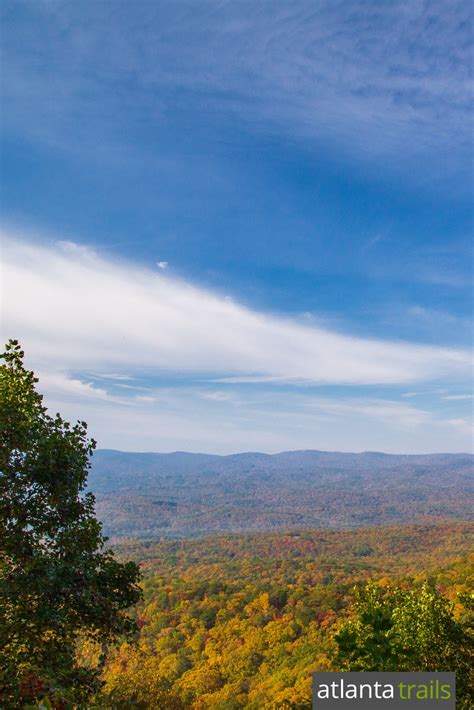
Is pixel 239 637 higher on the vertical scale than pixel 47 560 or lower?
lower

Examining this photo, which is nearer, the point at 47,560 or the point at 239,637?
the point at 47,560

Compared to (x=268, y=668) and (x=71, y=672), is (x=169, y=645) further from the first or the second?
(x=71, y=672)

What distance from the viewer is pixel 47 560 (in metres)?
9.54

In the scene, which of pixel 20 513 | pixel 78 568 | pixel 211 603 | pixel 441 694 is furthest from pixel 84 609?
pixel 211 603

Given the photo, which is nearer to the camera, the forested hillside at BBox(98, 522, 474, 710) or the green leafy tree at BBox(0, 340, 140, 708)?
the green leafy tree at BBox(0, 340, 140, 708)

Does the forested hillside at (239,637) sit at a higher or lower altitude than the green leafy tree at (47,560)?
Result: lower

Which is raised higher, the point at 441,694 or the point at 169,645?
the point at 441,694

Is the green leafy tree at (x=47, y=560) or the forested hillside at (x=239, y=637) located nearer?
the green leafy tree at (x=47, y=560)

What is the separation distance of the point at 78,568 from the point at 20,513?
2.00m

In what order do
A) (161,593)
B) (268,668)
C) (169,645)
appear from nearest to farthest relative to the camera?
(268,668)
(169,645)
(161,593)

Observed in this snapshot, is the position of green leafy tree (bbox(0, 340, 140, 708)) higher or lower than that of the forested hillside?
higher

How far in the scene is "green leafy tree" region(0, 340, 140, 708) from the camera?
9.26 meters

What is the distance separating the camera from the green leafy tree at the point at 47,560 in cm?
926

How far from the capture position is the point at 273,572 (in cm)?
13975
